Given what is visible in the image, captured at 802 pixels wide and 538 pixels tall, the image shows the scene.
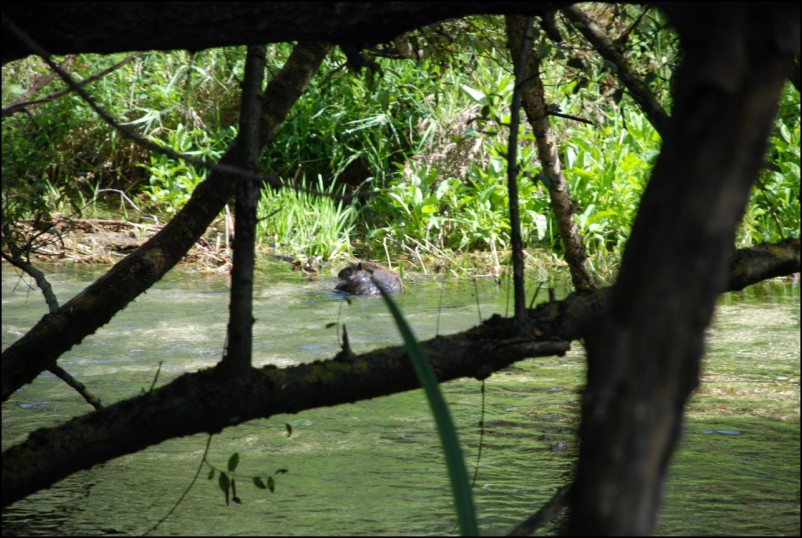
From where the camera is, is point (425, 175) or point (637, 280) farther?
point (425, 175)

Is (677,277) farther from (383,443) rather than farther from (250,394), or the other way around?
(383,443)

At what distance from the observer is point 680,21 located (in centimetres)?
134

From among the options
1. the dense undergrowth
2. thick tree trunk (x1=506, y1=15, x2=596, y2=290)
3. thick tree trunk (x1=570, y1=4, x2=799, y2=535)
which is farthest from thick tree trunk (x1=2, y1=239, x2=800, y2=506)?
the dense undergrowth

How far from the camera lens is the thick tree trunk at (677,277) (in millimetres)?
1203

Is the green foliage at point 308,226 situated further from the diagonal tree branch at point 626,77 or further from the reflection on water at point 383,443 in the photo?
the diagonal tree branch at point 626,77

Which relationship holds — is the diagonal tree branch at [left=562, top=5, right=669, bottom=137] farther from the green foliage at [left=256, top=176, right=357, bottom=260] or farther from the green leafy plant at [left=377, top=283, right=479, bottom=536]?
the green foliage at [left=256, top=176, right=357, bottom=260]

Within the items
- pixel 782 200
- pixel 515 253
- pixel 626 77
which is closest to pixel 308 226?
pixel 782 200

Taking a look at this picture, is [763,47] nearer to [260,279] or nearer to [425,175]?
[260,279]

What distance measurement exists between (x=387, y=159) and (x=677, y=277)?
6862mm

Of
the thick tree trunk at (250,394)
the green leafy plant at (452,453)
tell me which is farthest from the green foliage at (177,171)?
Result: the green leafy plant at (452,453)

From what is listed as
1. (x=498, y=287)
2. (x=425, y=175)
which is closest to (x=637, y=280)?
(x=498, y=287)

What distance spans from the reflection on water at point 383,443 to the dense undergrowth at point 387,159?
141 cm

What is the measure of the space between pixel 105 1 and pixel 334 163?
6119 millimetres

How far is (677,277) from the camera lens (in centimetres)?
121
